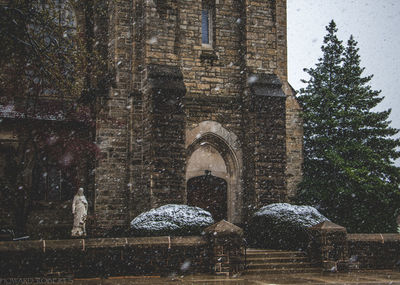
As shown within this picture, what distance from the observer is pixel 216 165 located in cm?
1700

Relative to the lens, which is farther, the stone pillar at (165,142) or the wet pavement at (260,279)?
the stone pillar at (165,142)

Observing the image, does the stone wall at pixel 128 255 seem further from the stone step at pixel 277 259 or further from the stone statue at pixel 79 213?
the stone statue at pixel 79 213

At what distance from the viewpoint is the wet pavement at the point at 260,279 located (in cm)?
951

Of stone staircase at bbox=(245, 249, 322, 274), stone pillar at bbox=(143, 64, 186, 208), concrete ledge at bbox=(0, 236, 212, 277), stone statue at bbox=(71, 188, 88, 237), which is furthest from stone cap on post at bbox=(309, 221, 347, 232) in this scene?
stone statue at bbox=(71, 188, 88, 237)

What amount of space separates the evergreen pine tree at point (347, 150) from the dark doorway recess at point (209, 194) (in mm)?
3886

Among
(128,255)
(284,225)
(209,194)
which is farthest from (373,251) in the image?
(128,255)

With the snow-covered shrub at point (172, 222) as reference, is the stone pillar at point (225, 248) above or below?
below

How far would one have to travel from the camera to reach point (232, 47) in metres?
17.1

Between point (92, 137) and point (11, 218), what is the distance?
3.66m

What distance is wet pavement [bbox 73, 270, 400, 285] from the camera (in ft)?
31.2

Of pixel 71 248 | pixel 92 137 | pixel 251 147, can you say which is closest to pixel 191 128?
pixel 251 147

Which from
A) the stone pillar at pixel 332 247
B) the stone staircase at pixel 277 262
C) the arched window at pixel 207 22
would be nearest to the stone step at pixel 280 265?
the stone staircase at pixel 277 262

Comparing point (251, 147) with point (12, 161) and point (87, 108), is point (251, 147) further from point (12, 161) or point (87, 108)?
point (12, 161)

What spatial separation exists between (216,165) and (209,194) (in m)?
1.07
